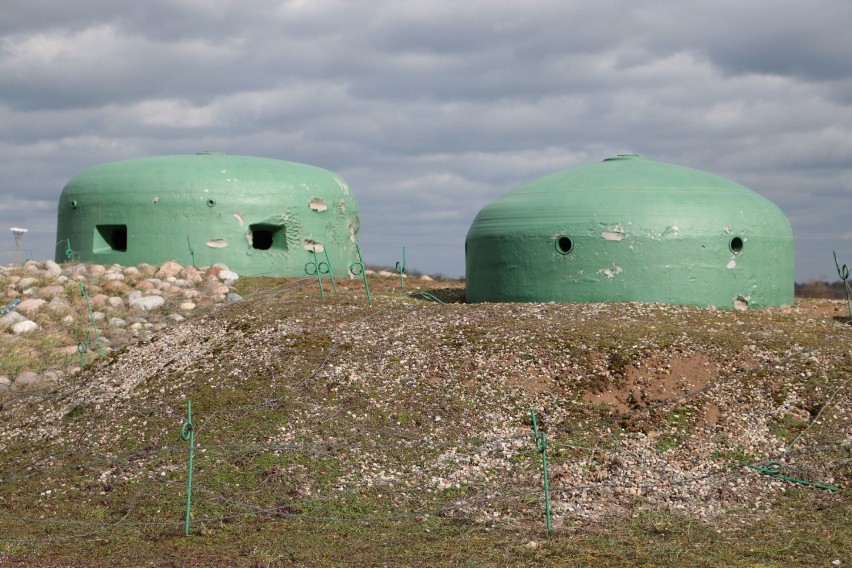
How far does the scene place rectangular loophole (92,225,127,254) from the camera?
22.3 metres

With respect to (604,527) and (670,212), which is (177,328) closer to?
(670,212)

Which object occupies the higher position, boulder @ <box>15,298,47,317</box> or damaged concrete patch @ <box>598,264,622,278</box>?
damaged concrete patch @ <box>598,264,622,278</box>

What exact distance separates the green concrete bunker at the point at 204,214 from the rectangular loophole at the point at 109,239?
0.02 metres

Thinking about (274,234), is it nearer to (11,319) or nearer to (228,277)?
(228,277)

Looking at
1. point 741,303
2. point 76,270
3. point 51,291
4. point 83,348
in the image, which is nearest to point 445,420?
point 741,303

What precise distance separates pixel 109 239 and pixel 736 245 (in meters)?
13.9

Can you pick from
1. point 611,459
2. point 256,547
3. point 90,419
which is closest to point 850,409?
point 611,459

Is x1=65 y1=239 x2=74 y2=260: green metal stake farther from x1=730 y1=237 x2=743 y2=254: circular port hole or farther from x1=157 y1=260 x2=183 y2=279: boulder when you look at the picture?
x1=730 y1=237 x2=743 y2=254: circular port hole

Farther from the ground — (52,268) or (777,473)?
(52,268)

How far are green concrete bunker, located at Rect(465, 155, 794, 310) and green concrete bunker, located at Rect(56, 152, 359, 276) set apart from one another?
638cm

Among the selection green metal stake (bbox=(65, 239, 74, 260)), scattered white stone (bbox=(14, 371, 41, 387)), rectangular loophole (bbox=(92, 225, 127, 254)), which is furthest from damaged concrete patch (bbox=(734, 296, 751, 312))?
green metal stake (bbox=(65, 239, 74, 260))

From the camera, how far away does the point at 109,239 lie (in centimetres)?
2292

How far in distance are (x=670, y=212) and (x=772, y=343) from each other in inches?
148

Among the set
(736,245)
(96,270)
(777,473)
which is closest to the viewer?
(777,473)
